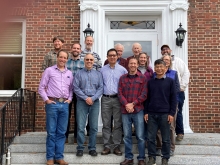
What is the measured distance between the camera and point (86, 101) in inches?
197

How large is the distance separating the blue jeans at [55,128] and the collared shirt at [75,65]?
2.56 feet

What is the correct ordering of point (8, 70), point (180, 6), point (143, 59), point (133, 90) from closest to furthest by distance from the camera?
point (8, 70), point (133, 90), point (143, 59), point (180, 6)

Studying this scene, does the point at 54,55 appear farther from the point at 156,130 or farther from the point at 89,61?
the point at 156,130

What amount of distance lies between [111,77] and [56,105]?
1110 millimetres

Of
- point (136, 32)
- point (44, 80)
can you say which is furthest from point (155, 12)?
point (44, 80)

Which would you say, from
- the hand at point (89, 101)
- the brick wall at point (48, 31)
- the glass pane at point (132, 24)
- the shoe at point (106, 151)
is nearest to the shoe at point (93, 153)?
the shoe at point (106, 151)

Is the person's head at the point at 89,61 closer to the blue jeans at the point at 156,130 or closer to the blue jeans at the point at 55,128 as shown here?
the blue jeans at the point at 55,128

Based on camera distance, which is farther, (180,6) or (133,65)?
(180,6)

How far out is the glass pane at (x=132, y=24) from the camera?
7.57 m

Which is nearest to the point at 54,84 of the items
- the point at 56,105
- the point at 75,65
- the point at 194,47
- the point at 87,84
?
the point at 56,105

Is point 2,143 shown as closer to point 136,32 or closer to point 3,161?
point 3,161

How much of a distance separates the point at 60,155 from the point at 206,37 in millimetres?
4549

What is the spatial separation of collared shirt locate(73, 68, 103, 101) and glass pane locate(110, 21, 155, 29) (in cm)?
282

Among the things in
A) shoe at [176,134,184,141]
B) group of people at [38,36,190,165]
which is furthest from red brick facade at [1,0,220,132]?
group of people at [38,36,190,165]
